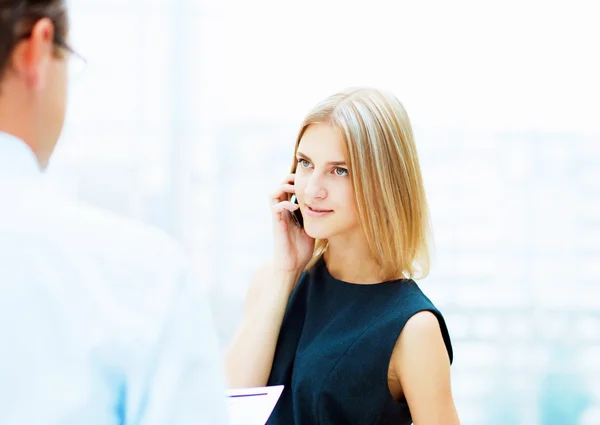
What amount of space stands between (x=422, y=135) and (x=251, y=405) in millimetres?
1524

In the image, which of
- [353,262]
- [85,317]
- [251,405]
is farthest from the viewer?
[353,262]

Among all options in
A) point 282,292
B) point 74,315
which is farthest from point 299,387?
point 74,315

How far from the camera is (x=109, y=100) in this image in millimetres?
2383

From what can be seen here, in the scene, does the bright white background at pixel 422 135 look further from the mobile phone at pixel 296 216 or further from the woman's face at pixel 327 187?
the woman's face at pixel 327 187

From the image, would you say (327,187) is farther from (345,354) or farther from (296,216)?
(345,354)

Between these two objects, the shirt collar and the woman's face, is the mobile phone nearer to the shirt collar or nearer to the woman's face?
the woman's face

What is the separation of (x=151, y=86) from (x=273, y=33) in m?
0.48

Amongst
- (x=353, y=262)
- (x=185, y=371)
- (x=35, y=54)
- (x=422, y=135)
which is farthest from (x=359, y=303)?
(x=422, y=135)

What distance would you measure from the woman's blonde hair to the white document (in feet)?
1.21

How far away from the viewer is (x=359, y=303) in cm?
135

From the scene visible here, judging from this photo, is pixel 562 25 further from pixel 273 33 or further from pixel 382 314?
pixel 382 314

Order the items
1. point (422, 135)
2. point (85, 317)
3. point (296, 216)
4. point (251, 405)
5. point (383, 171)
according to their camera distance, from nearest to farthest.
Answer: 1. point (85, 317)
2. point (251, 405)
3. point (383, 171)
4. point (296, 216)
5. point (422, 135)

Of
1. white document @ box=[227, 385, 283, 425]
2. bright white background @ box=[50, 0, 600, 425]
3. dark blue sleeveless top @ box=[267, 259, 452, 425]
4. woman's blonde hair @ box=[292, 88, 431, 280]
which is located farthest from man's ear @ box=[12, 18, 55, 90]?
bright white background @ box=[50, 0, 600, 425]

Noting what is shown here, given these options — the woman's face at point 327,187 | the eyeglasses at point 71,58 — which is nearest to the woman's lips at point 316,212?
the woman's face at point 327,187
